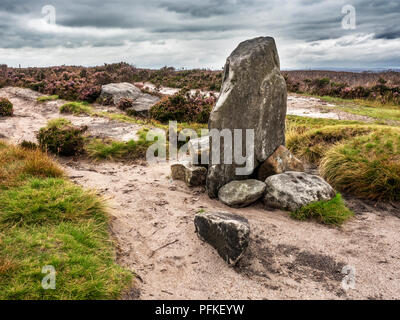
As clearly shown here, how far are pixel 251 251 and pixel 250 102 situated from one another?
298 cm

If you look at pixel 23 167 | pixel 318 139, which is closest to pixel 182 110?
pixel 318 139

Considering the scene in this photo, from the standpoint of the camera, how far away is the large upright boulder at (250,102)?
589 centimetres

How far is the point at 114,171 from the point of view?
26.5ft

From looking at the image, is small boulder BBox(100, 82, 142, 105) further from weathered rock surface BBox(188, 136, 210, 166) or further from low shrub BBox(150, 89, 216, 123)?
weathered rock surface BBox(188, 136, 210, 166)

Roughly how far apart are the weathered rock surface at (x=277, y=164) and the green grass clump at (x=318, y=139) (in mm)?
1777

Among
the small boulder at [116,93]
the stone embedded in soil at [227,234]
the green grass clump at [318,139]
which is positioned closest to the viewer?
the stone embedded in soil at [227,234]

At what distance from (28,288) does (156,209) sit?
2.84 meters

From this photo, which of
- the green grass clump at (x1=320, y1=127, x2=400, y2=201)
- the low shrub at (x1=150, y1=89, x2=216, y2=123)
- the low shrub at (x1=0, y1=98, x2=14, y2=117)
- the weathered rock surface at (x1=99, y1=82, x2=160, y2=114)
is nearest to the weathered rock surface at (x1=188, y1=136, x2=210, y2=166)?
the green grass clump at (x1=320, y1=127, x2=400, y2=201)

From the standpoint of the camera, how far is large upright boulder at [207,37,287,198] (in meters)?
5.89

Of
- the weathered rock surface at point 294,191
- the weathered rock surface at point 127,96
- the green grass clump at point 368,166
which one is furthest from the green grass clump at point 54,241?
the weathered rock surface at point 127,96

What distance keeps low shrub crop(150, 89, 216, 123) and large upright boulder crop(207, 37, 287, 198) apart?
717 cm

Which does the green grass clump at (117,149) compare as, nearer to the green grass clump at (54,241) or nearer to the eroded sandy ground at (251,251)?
the eroded sandy ground at (251,251)

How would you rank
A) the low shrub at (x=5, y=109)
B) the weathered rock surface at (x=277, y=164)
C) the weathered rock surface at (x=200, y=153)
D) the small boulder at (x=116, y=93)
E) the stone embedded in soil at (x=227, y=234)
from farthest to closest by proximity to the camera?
the small boulder at (x=116, y=93) → the low shrub at (x=5, y=109) → the weathered rock surface at (x=200, y=153) → the weathered rock surface at (x=277, y=164) → the stone embedded in soil at (x=227, y=234)

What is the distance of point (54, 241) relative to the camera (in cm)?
409
